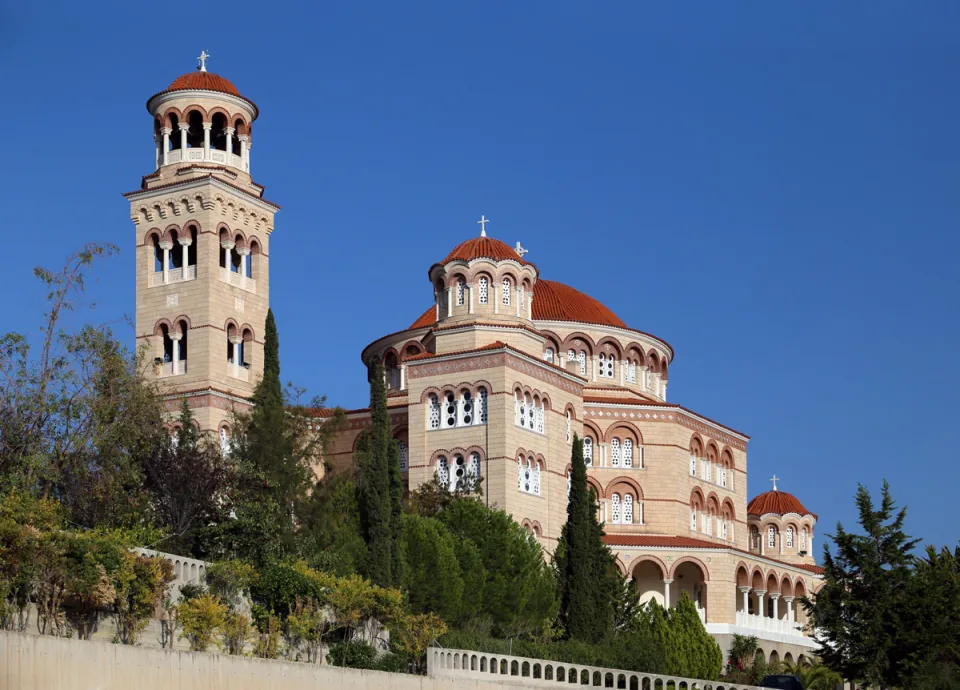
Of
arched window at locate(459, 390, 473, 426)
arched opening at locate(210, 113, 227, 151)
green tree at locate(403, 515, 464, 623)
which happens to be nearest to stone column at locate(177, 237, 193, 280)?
arched opening at locate(210, 113, 227, 151)

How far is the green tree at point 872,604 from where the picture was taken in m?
44.0

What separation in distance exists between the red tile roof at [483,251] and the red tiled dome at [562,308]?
5.67 m

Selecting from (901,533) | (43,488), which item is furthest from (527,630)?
(43,488)

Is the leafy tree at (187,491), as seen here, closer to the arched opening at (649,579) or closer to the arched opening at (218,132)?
the arched opening at (218,132)

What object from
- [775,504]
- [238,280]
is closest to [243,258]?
[238,280]

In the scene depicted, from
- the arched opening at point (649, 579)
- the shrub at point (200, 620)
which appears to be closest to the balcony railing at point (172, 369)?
the arched opening at point (649, 579)

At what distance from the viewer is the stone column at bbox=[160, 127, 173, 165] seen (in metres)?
62.2

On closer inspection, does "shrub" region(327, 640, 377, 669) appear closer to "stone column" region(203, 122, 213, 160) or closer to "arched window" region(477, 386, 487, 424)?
"arched window" region(477, 386, 487, 424)

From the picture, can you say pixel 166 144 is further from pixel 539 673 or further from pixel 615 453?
pixel 539 673

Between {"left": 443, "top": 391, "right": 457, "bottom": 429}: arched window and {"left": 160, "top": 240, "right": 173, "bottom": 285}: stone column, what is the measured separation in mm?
11332

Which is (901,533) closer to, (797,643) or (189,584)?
(189,584)

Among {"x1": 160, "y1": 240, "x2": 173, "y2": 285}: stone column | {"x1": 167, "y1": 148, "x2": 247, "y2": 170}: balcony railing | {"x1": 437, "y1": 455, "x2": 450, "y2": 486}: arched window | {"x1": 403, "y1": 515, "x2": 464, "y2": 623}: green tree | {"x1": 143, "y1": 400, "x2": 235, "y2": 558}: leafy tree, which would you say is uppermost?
{"x1": 167, "y1": 148, "x2": 247, "y2": 170}: balcony railing

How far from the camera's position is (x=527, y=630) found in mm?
50688

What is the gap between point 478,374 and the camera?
2315 inches
